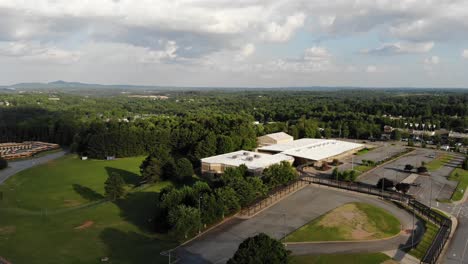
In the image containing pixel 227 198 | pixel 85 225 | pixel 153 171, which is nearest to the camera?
pixel 85 225

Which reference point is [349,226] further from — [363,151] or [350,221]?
[363,151]

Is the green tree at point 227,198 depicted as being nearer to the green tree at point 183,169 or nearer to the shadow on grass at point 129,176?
the green tree at point 183,169

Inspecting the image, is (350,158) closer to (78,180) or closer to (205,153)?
(205,153)

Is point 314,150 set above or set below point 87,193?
above

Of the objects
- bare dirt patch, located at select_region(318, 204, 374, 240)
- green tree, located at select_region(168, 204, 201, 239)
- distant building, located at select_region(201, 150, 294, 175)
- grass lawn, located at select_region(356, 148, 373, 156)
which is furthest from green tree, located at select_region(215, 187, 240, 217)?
grass lawn, located at select_region(356, 148, 373, 156)

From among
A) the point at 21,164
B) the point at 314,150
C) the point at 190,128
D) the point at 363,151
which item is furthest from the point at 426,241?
the point at 21,164

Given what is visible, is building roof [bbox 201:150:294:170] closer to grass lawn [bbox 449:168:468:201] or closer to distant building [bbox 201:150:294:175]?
distant building [bbox 201:150:294:175]
